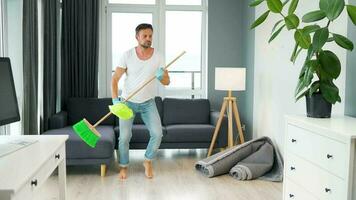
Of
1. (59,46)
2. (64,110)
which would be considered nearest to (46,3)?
(59,46)

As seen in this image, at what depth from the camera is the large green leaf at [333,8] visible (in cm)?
199

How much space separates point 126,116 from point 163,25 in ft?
7.55

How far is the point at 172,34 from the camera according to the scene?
539 centimetres

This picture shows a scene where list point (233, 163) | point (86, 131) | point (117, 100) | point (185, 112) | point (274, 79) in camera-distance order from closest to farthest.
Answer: point (86, 131)
point (117, 100)
point (233, 163)
point (274, 79)
point (185, 112)

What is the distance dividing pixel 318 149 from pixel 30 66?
9.45 feet

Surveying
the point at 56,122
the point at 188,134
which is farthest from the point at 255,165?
the point at 56,122

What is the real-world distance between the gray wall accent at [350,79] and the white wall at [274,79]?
1.67 feet

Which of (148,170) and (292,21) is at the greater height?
(292,21)

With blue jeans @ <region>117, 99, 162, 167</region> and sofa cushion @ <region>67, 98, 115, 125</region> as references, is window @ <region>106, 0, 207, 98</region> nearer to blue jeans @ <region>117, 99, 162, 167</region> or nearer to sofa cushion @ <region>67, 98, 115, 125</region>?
sofa cushion @ <region>67, 98, 115, 125</region>

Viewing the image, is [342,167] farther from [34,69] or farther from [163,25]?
[163,25]

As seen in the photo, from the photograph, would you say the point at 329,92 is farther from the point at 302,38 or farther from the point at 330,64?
the point at 302,38

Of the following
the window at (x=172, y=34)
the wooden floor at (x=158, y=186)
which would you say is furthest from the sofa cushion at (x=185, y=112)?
the wooden floor at (x=158, y=186)

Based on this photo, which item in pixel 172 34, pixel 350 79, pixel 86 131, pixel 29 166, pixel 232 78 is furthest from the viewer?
pixel 172 34

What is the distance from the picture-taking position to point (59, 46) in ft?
16.1
